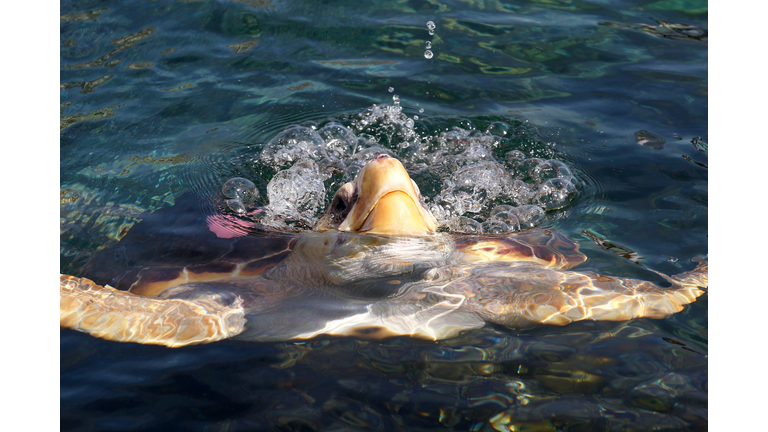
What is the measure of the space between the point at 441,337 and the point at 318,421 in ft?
2.55

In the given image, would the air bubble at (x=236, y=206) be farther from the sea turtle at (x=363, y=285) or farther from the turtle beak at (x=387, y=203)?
the turtle beak at (x=387, y=203)

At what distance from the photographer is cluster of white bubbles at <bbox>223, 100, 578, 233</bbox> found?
4.21 metres

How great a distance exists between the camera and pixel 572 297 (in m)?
2.98

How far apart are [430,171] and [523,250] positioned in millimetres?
1347

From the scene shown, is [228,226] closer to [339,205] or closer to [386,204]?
[339,205]

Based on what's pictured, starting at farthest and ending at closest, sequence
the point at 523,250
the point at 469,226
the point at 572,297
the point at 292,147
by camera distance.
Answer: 1. the point at 292,147
2. the point at 469,226
3. the point at 523,250
4. the point at 572,297

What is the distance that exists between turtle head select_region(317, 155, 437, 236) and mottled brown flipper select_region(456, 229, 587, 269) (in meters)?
0.31

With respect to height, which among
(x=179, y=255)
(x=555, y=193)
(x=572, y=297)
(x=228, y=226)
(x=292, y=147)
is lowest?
(x=179, y=255)

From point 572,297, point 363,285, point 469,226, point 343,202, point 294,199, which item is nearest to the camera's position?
point 572,297

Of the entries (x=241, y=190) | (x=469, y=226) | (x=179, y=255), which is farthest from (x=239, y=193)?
(x=469, y=226)

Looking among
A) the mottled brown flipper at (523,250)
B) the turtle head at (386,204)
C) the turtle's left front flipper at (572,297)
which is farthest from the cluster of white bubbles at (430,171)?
the turtle's left front flipper at (572,297)

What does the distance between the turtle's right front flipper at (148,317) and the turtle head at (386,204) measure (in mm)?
911

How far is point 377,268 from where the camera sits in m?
3.30

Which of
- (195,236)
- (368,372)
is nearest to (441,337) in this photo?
(368,372)
